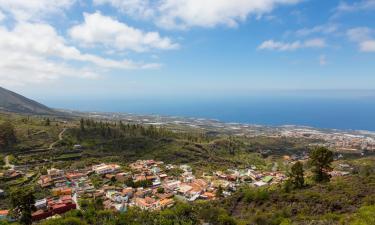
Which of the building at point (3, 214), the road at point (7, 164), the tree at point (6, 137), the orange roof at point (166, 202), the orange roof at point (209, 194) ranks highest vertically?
the tree at point (6, 137)

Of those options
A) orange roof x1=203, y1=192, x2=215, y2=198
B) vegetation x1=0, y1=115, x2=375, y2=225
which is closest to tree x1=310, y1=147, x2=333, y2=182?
vegetation x1=0, y1=115, x2=375, y2=225

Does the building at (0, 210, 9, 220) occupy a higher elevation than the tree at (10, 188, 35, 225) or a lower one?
lower

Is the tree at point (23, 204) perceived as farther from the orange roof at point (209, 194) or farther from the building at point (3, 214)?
the orange roof at point (209, 194)

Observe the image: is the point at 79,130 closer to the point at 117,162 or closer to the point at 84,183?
the point at 117,162

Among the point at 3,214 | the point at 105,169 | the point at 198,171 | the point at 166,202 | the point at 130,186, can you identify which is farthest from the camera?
the point at 198,171

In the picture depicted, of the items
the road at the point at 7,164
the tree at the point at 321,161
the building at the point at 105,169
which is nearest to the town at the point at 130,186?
the building at the point at 105,169

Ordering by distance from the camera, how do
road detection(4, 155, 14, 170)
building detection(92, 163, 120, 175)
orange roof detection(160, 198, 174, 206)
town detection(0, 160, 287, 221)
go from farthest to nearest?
building detection(92, 163, 120, 175), road detection(4, 155, 14, 170), orange roof detection(160, 198, 174, 206), town detection(0, 160, 287, 221)

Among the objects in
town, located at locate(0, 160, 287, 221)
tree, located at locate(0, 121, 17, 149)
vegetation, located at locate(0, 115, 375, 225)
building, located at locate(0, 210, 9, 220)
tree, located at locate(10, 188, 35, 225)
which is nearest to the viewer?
vegetation, located at locate(0, 115, 375, 225)

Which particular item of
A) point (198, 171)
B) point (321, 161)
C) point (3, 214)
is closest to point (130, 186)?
point (3, 214)

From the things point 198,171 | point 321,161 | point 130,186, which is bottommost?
point 198,171

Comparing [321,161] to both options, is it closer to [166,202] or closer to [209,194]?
[209,194]

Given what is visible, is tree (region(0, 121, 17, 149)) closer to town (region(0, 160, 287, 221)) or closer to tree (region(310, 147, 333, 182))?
town (region(0, 160, 287, 221))

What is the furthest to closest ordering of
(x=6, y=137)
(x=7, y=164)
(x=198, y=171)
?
(x=6, y=137) → (x=198, y=171) → (x=7, y=164)
